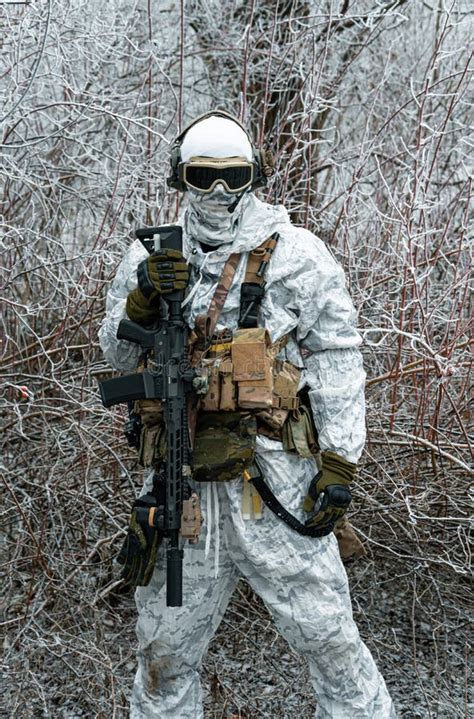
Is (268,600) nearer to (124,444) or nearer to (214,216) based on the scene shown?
(214,216)

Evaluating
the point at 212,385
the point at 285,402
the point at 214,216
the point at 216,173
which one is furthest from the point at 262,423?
the point at 216,173

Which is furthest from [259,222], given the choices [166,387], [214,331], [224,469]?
[224,469]

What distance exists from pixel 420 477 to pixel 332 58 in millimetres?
3063

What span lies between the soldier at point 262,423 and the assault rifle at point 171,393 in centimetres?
6

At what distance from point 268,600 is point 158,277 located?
0.96m

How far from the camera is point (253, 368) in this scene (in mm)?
2395

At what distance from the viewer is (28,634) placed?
3.83 m

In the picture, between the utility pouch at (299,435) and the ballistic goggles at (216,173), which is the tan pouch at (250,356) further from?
the ballistic goggles at (216,173)

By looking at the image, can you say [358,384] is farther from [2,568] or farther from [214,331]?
[2,568]

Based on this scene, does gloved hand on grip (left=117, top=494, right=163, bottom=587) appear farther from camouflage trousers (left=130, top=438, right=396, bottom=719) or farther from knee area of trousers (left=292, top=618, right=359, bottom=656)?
knee area of trousers (left=292, top=618, right=359, bottom=656)

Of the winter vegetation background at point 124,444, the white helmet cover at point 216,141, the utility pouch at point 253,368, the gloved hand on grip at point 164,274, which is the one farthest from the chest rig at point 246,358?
the winter vegetation background at point 124,444

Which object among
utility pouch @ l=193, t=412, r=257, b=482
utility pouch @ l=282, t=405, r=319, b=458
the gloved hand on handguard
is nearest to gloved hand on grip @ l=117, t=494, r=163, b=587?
utility pouch @ l=193, t=412, r=257, b=482

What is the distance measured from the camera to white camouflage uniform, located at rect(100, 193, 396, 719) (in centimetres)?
252

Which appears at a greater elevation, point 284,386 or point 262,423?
point 284,386
